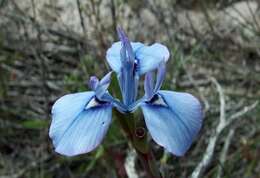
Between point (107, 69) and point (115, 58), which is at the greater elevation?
point (115, 58)

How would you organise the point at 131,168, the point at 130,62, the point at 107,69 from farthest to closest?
1. the point at 107,69
2. the point at 131,168
3. the point at 130,62

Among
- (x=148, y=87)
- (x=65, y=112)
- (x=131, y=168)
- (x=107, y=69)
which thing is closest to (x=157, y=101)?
(x=148, y=87)

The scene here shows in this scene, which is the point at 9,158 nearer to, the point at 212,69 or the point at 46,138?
the point at 46,138

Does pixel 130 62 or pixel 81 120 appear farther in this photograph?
pixel 130 62

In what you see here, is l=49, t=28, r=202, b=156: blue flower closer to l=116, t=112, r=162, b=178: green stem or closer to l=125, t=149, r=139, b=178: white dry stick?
l=116, t=112, r=162, b=178: green stem

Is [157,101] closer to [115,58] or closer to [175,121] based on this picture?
[175,121]

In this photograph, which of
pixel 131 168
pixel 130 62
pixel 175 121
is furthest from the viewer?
pixel 131 168

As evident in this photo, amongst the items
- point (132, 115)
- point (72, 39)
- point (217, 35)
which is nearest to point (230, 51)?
point (217, 35)
